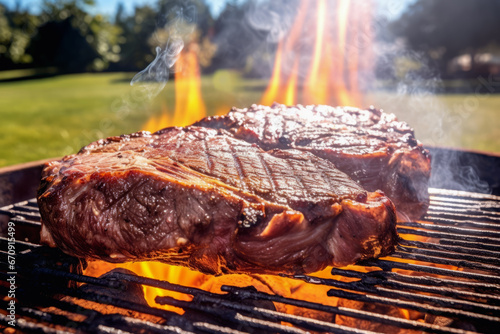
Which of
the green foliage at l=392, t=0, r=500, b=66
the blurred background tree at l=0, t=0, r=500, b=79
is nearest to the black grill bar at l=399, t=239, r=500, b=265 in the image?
the blurred background tree at l=0, t=0, r=500, b=79

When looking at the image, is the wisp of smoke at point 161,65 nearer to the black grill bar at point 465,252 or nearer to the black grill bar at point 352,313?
the black grill bar at point 352,313

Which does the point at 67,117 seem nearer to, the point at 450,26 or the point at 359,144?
the point at 359,144

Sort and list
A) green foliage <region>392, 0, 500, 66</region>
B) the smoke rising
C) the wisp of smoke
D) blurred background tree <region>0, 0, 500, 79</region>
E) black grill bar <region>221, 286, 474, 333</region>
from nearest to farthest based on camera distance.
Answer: black grill bar <region>221, 286, 474, 333</region>
the wisp of smoke
the smoke rising
blurred background tree <region>0, 0, 500, 79</region>
green foliage <region>392, 0, 500, 66</region>

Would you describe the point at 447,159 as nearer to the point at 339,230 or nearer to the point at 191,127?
the point at 339,230

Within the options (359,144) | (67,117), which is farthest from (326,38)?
(359,144)

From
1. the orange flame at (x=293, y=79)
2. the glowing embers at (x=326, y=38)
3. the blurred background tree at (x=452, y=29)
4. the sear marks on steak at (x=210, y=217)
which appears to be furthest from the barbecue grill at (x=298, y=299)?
the blurred background tree at (x=452, y=29)

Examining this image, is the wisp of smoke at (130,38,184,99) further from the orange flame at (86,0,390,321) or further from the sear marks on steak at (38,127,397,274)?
the sear marks on steak at (38,127,397,274)

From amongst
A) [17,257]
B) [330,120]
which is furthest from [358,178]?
[17,257]
